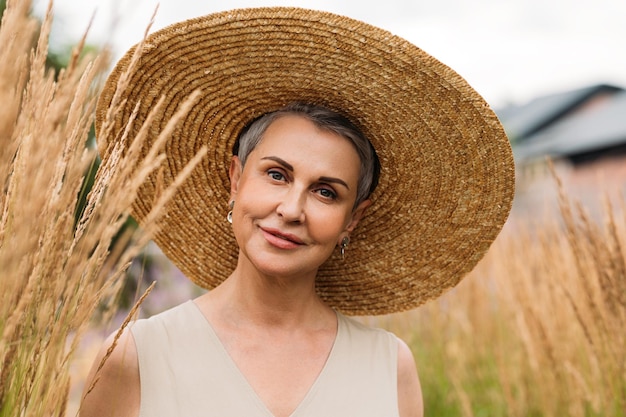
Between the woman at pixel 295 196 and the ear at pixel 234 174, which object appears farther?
the ear at pixel 234 174

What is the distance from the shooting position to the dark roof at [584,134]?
900 inches

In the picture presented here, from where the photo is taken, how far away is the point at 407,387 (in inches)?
77.5

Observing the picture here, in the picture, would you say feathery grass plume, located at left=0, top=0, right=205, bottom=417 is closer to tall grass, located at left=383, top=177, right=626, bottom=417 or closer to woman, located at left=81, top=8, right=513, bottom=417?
woman, located at left=81, top=8, right=513, bottom=417

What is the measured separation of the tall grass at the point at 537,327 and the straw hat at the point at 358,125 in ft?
1.92

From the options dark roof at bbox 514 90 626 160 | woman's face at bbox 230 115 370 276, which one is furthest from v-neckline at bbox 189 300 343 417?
dark roof at bbox 514 90 626 160

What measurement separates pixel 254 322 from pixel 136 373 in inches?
13.1

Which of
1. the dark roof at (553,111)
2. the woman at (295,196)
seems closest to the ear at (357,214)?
the woman at (295,196)

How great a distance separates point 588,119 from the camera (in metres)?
29.0

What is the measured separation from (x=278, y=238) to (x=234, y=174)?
33cm

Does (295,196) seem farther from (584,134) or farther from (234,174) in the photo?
(584,134)

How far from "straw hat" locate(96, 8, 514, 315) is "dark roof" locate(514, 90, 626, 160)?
703 inches

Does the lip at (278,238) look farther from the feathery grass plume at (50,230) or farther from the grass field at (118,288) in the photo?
the feathery grass plume at (50,230)

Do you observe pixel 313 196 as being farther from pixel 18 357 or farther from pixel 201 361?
pixel 18 357

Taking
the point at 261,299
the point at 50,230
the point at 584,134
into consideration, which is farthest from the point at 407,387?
the point at 584,134
